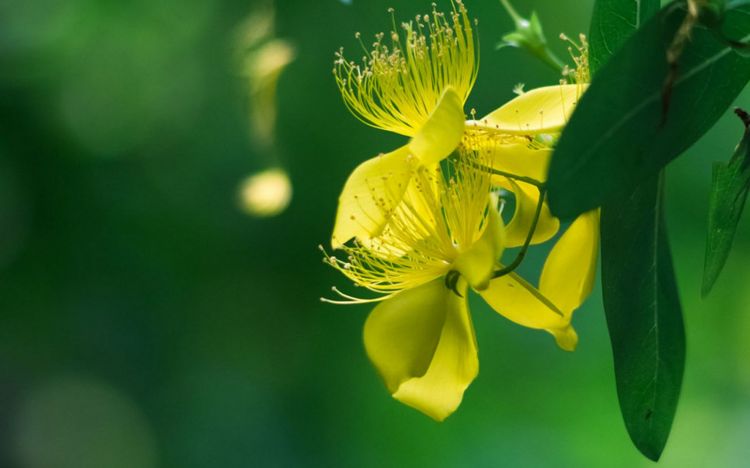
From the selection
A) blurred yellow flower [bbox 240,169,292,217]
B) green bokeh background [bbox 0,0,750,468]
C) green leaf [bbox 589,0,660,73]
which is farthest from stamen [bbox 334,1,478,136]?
green bokeh background [bbox 0,0,750,468]

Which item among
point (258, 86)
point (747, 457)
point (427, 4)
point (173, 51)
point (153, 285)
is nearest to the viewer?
point (258, 86)

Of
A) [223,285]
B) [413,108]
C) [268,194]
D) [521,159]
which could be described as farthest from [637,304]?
[223,285]

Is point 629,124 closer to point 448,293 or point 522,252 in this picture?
point 522,252

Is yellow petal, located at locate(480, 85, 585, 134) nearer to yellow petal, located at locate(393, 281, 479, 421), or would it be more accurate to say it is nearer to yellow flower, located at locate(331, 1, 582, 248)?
yellow flower, located at locate(331, 1, 582, 248)

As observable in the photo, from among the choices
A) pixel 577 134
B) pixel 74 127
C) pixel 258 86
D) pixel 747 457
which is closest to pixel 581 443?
pixel 747 457

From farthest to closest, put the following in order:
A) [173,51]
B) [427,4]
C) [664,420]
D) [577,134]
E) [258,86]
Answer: [173,51], [427,4], [258,86], [664,420], [577,134]

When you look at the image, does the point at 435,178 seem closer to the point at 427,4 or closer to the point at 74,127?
the point at 427,4
